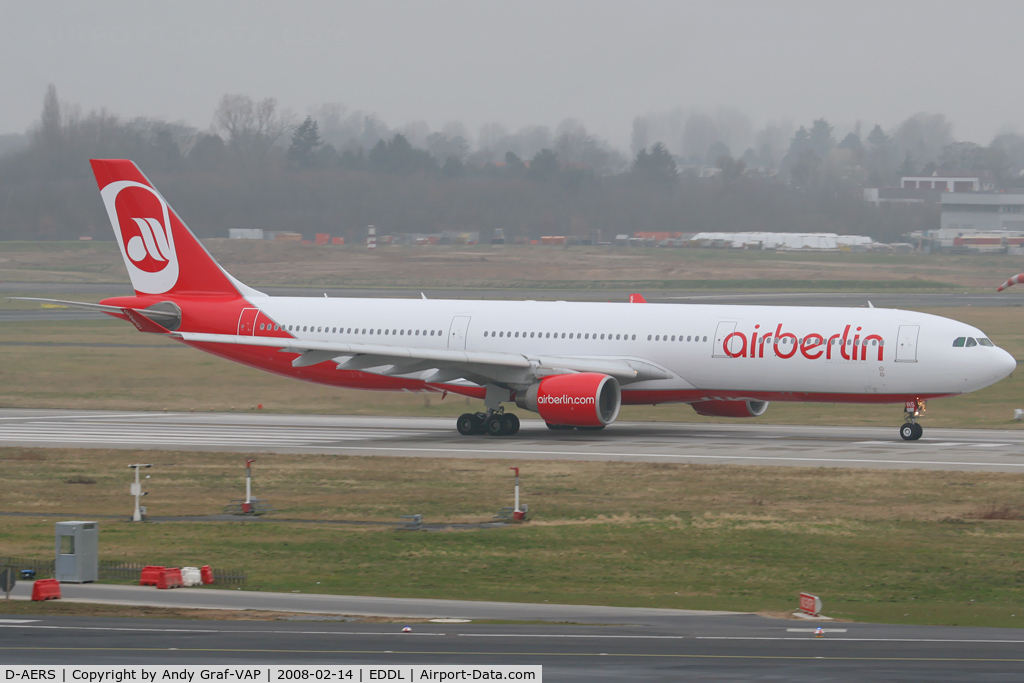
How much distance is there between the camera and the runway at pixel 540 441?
3516 centimetres

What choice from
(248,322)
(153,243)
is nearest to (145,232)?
(153,243)

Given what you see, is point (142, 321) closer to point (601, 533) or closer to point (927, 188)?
point (601, 533)

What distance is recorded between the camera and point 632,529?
83.9 feet

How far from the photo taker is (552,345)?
41.5m

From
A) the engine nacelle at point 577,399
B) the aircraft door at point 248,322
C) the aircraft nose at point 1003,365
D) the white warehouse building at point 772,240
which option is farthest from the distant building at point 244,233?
the aircraft nose at point 1003,365

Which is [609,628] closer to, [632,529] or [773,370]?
[632,529]

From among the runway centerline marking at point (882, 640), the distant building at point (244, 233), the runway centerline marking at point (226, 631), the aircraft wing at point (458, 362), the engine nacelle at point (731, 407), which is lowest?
the runway centerline marking at point (226, 631)

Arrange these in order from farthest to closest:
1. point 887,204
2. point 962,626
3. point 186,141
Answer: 1. point 887,204
2. point 186,141
3. point 962,626

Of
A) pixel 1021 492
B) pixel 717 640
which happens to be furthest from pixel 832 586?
pixel 1021 492

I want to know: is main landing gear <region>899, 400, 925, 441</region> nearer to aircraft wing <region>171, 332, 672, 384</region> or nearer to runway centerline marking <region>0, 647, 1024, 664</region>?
aircraft wing <region>171, 332, 672, 384</region>

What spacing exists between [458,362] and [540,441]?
11.0 ft

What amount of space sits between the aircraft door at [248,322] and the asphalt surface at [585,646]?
2699 cm

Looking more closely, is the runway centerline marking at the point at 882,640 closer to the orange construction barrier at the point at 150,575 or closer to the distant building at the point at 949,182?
the orange construction barrier at the point at 150,575

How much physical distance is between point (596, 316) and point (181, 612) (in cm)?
2455
